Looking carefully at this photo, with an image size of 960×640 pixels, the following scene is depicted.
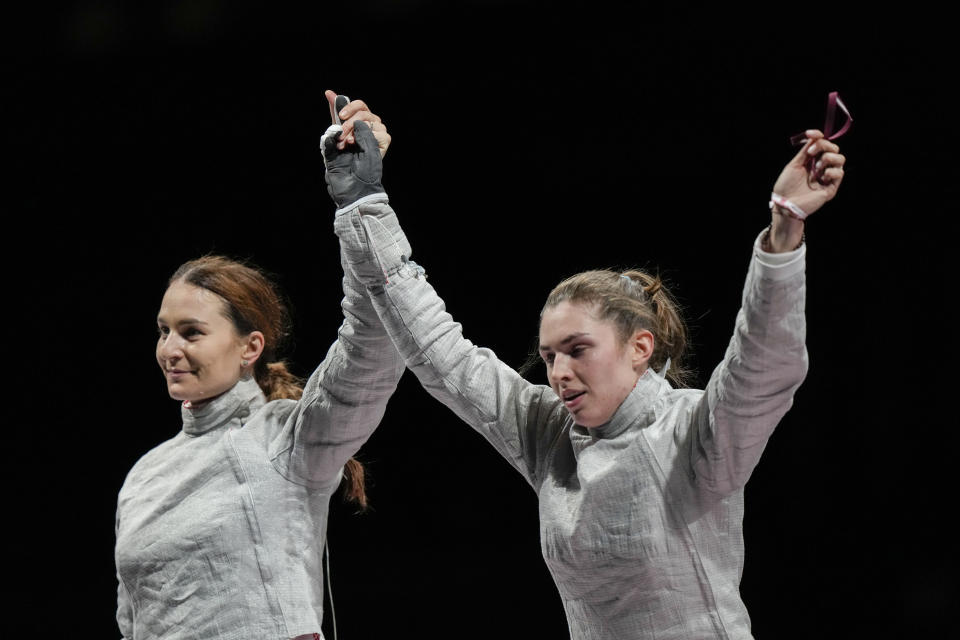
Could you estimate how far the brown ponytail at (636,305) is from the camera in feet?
5.34

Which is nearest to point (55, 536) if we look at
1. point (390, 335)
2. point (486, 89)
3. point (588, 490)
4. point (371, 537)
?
point (371, 537)

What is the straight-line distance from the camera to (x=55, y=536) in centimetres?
349

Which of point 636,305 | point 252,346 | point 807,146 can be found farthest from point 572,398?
point 252,346

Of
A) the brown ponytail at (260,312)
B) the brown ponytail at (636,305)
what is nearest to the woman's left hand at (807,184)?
the brown ponytail at (636,305)

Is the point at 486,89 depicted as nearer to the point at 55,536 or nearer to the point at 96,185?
the point at 96,185

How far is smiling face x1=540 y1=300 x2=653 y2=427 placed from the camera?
1.58 m

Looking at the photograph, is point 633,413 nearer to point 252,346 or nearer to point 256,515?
point 256,515

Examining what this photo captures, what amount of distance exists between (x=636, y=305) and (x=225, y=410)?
2.46ft

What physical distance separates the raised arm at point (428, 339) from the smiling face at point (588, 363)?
0.11 m

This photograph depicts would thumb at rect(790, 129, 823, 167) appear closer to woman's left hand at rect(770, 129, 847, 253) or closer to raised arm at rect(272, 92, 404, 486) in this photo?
woman's left hand at rect(770, 129, 847, 253)

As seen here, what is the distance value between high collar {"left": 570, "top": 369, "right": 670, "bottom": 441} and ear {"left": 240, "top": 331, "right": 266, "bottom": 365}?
0.69 meters

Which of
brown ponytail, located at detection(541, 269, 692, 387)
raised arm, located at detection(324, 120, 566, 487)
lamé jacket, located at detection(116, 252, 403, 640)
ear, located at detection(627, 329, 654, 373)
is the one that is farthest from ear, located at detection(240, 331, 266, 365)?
ear, located at detection(627, 329, 654, 373)

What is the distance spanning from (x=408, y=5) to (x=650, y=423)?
6.92ft

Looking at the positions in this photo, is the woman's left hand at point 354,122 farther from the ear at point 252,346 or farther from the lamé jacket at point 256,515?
the ear at point 252,346
